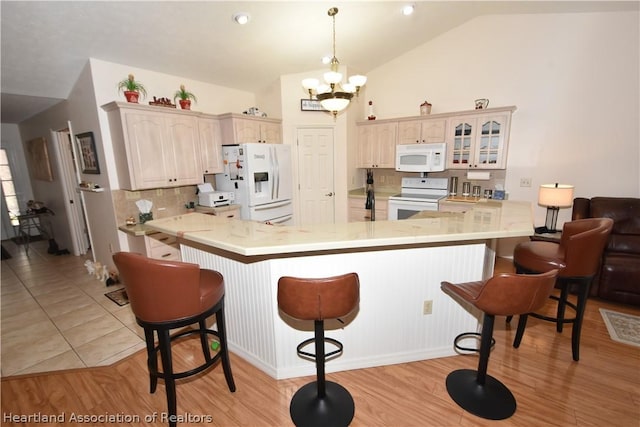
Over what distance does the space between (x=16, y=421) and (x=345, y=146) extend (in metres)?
4.46

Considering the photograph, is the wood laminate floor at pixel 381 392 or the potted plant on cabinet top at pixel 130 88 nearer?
the wood laminate floor at pixel 381 392

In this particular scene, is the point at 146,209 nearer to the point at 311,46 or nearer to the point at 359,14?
the point at 311,46

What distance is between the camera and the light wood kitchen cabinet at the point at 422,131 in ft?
14.1

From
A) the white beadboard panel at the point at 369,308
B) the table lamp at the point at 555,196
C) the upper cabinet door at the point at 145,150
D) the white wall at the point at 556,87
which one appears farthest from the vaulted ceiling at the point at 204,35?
the white beadboard panel at the point at 369,308

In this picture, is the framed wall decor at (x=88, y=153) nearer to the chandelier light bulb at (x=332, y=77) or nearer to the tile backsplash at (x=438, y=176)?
the chandelier light bulb at (x=332, y=77)

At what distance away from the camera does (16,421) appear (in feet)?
5.89

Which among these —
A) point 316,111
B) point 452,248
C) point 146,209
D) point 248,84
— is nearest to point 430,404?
point 452,248

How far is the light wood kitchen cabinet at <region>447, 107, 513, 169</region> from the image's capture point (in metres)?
3.92

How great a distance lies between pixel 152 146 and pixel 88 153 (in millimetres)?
1014

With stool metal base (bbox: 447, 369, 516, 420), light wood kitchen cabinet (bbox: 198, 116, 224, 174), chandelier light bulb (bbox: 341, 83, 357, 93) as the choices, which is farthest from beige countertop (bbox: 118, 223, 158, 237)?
stool metal base (bbox: 447, 369, 516, 420)

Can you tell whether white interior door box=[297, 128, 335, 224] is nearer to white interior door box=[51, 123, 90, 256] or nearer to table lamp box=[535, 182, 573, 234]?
table lamp box=[535, 182, 573, 234]

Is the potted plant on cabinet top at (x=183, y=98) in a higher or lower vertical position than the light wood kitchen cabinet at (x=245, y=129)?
higher

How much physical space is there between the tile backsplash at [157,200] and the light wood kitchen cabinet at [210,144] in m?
0.43

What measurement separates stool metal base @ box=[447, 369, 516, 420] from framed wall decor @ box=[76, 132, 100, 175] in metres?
4.37
